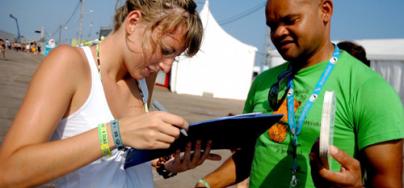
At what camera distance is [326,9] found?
1798 millimetres

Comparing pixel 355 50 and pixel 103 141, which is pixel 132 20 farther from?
pixel 355 50

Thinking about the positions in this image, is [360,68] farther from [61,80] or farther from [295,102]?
[61,80]

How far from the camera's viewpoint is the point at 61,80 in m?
1.31

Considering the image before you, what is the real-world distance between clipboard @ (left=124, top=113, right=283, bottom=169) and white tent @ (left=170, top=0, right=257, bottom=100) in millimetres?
18939

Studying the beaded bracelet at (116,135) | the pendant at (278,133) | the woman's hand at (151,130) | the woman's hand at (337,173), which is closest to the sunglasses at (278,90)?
the pendant at (278,133)

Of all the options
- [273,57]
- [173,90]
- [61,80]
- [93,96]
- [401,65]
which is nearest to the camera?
[61,80]

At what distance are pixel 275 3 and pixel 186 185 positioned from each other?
323cm

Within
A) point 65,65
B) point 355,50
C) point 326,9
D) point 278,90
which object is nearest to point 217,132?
point 278,90

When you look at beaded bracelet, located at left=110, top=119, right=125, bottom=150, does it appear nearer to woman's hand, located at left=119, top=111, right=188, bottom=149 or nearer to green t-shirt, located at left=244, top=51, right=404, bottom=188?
woman's hand, located at left=119, top=111, right=188, bottom=149

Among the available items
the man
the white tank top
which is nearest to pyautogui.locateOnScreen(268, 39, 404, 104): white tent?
the man

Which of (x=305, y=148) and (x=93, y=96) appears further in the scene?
(x=305, y=148)

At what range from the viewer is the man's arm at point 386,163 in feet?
4.72

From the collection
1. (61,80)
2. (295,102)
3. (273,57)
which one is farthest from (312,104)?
(273,57)

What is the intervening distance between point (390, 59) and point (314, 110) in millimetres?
9584
